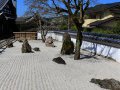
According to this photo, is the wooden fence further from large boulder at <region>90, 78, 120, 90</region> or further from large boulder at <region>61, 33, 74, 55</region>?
large boulder at <region>90, 78, 120, 90</region>

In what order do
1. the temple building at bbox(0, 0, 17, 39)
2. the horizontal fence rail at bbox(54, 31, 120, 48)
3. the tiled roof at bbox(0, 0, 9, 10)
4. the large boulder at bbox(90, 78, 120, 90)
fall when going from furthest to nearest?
the tiled roof at bbox(0, 0, 9, 10) < the temple building at bbox(0, 0, 17, 39) < the horizontal fence rail at bbox(54, 31, 120, 48) < the large boulder at bbox(90, 78, 120, 90)

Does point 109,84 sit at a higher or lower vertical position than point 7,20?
lower

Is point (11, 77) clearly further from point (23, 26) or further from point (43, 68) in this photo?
point (23, 26)

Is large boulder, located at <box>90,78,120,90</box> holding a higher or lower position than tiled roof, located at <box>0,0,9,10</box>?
lower

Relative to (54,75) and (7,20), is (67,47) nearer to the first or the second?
(54,75)

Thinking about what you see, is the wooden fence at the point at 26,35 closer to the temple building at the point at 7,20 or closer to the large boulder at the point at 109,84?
the temple building at the point at 7,20

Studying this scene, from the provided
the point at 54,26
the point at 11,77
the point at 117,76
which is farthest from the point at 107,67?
the point at 54,26

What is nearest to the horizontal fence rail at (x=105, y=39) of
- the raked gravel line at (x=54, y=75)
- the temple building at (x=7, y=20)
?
the raked gravel line at (x=54, y=75)

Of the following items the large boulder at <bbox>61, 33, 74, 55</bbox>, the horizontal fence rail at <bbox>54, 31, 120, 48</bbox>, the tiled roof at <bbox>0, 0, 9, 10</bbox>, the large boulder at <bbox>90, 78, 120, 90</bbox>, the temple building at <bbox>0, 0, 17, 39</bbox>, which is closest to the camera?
the large boulder at <bbox>90, 78, 120, 90</bbox>

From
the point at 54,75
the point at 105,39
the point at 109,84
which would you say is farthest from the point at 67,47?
the point at 109,84

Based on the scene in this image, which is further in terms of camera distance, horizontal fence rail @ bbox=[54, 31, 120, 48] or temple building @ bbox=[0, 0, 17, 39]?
temple building @ bbox=[0, 0, 17, 39]

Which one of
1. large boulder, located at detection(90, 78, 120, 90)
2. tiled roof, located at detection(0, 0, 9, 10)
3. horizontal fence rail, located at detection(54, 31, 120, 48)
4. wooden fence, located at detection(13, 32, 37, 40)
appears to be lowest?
wooden fence, located at detection(13, 32, 37, 40)

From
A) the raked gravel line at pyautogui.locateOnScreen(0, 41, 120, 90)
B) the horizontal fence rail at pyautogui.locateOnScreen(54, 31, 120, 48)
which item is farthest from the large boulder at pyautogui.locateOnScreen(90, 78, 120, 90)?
the horizontal fence rail at pyautogui.locateOnScreen(54, 31, 120, 48)

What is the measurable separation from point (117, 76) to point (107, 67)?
7.72 ft
